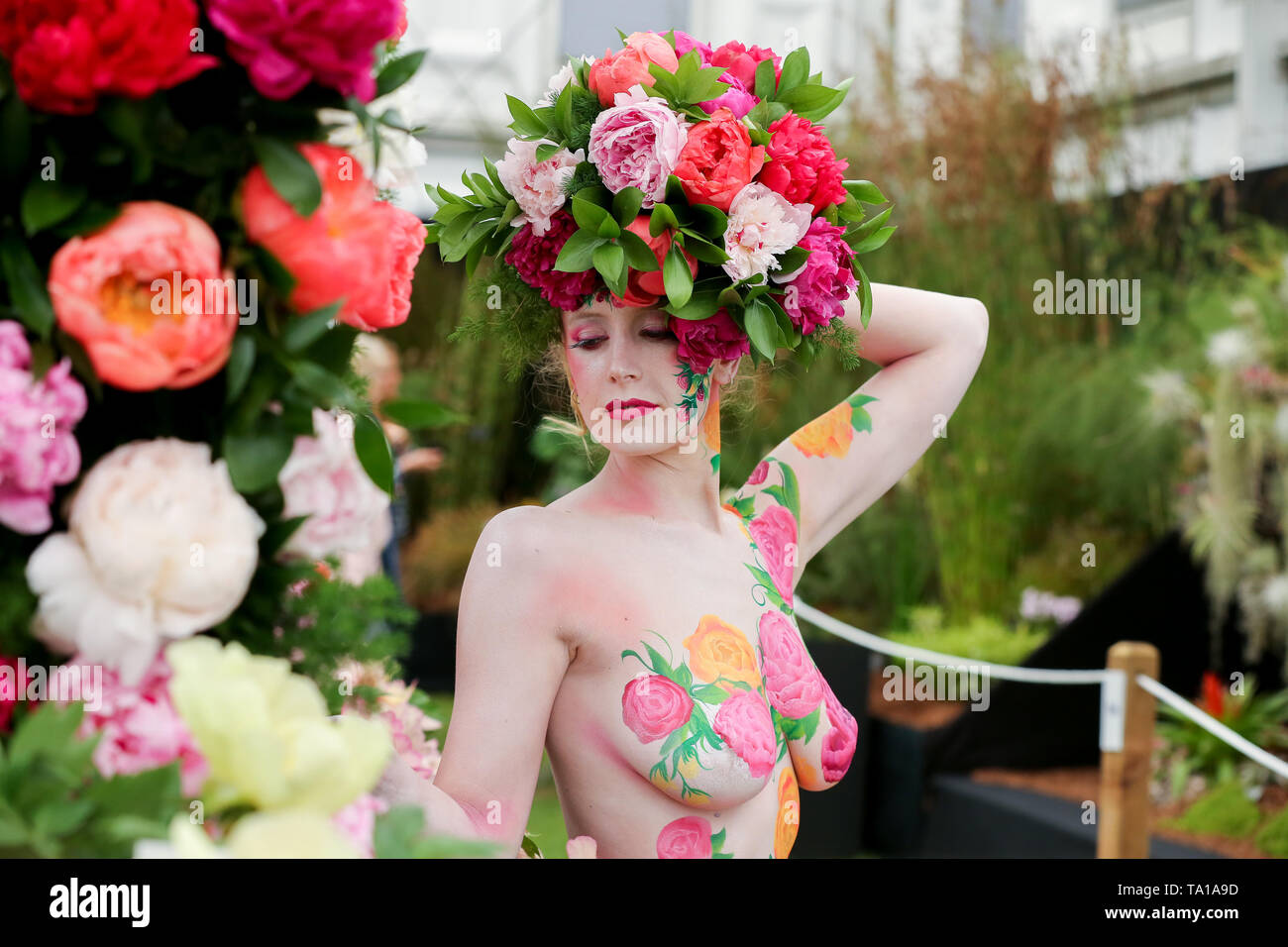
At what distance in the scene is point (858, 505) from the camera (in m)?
1.83

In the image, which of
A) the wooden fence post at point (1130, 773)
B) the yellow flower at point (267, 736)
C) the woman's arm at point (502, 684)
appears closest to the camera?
the yellow flower at point (267, 736)

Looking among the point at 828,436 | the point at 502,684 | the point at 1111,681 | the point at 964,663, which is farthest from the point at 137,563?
the point at 964,663

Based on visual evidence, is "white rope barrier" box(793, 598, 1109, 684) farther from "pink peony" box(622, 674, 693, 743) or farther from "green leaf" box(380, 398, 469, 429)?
"green leaf" box(380, 398, 469, 429)

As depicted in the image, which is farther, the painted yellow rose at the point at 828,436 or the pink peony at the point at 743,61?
the painted yellow rose at the point at 828,436

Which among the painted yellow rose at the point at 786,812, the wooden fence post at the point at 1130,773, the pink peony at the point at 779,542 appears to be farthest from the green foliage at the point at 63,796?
the wooden fence post at the point at 1130,773

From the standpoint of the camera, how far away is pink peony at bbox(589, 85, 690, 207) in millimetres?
1316

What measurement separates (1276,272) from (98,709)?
462 centimetres

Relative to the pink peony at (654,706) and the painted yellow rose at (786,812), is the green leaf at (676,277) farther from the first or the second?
the painted yellow rose at (786,812)

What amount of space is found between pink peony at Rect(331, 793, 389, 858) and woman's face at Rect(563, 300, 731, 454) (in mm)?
749

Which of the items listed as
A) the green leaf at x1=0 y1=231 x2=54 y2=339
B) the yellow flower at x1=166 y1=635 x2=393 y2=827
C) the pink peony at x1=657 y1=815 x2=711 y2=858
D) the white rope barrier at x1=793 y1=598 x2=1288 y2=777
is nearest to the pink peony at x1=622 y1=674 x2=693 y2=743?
the pink peony at x1=657 y1=815 x2=711 y2=858

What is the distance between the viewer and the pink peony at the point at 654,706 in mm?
1338

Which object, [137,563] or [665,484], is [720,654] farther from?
[137,563]

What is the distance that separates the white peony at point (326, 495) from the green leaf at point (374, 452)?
0.01 m

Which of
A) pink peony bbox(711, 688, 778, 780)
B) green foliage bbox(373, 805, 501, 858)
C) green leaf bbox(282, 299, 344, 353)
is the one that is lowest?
pink peony bbox(711, 688, 778, 780)
